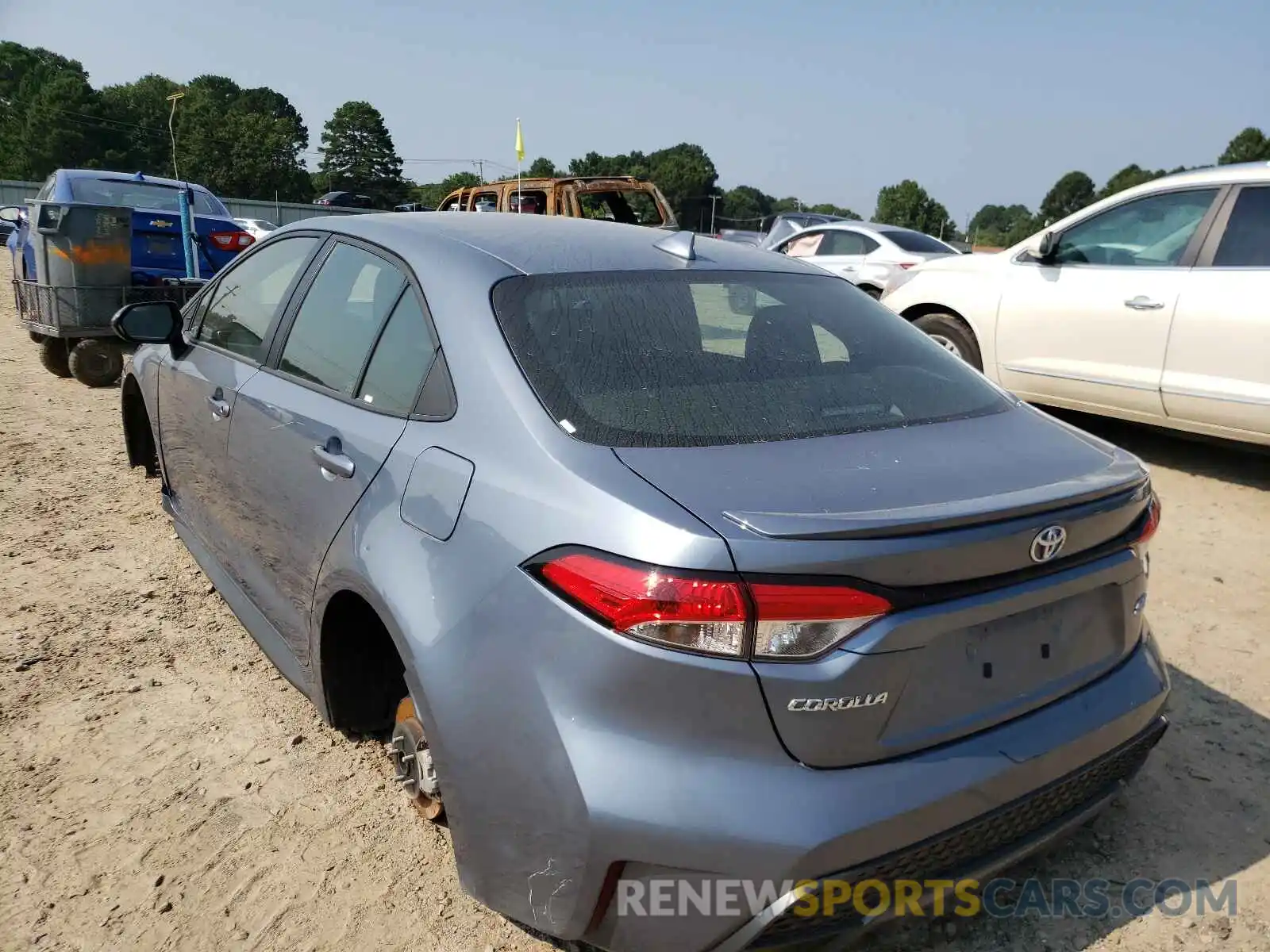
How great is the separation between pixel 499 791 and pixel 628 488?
626 millimetres

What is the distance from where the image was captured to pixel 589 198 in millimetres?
13430

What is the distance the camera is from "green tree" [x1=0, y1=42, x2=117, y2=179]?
251 feet

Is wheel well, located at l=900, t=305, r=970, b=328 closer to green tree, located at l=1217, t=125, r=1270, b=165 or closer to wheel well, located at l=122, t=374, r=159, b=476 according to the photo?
wheel well, located at l=122, t=374, r=159, b=476

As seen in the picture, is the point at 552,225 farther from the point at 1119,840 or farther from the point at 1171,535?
the point at 1171,535

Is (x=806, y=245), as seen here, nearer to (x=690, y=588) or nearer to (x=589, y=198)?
(x=589, y=198)

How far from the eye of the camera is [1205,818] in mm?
2549

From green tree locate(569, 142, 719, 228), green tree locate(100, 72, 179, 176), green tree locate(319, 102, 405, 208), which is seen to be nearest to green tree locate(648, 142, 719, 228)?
green tree locate(569, 142, 719, 228)

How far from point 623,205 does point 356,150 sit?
295ft

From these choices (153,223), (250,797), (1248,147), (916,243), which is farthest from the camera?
(1248,147)

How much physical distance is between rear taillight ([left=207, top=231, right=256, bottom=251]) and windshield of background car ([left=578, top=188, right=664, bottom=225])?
4904mm

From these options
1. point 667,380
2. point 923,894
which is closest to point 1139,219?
point 667,380

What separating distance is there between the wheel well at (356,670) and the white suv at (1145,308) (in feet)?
15.0

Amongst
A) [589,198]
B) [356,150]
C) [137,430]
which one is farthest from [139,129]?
[137,430]

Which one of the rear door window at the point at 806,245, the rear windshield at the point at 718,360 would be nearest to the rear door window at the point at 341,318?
the rear windshield at the point at 718,360
